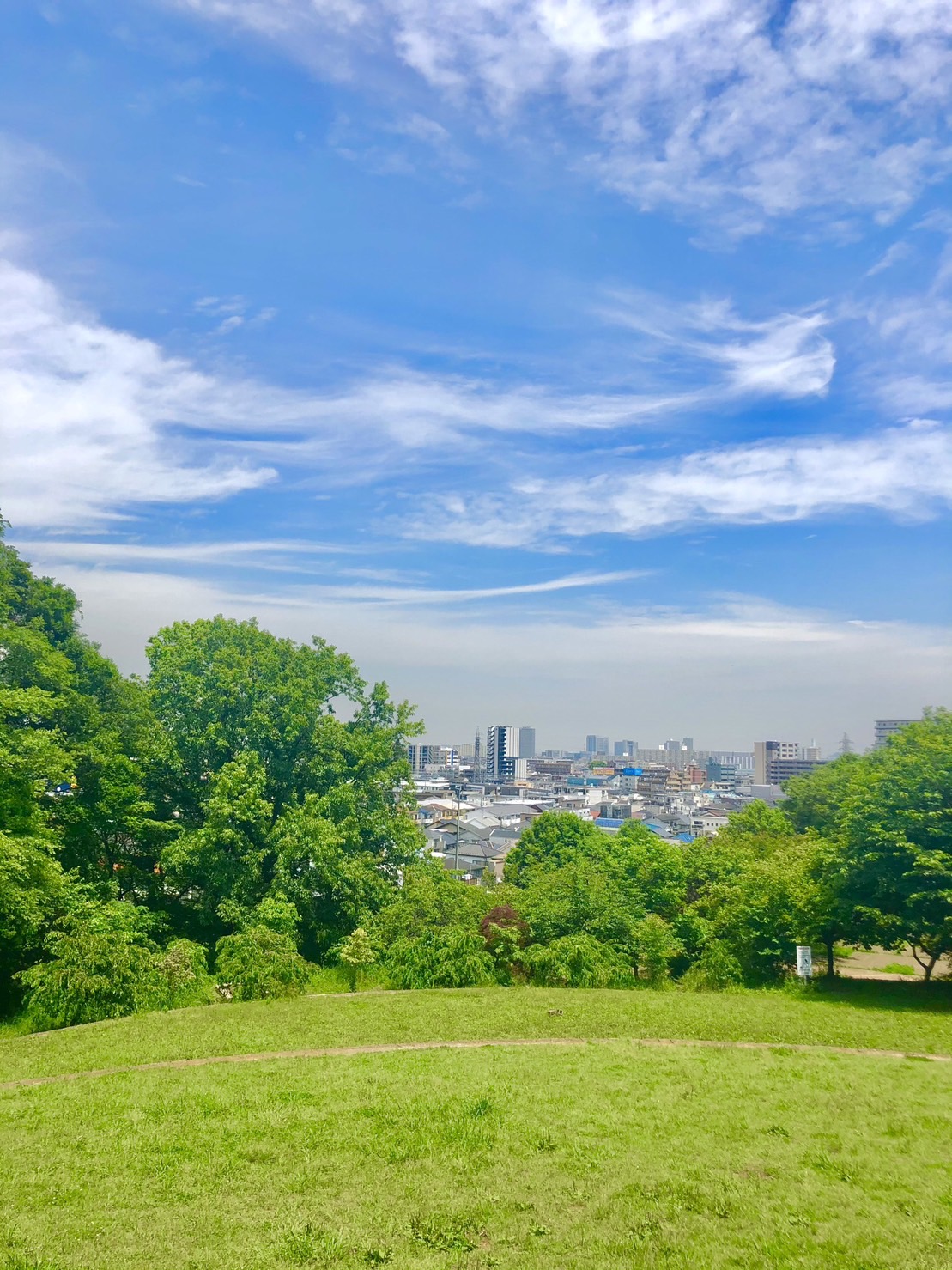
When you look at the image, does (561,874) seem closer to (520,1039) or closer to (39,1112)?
(520,1039)

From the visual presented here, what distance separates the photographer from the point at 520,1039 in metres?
13.2

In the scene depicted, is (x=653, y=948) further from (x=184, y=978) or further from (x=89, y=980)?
(x=89, y=980)

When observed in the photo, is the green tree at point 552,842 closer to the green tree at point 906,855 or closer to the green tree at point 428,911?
the green tree at point 428,911

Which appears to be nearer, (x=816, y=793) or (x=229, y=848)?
(x=229, y=848)

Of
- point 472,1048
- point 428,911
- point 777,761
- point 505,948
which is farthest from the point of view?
point 777,761

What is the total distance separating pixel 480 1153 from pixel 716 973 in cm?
1348

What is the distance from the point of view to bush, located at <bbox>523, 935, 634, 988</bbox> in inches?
750

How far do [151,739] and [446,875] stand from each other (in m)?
9.36

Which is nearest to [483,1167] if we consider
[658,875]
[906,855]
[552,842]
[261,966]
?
[261,966]

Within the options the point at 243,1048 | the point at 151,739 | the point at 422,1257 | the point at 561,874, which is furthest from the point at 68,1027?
the point at 561,874

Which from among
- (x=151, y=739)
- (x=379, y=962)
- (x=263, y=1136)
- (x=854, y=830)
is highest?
(x=151, y=739)

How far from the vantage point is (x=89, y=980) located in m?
15.7

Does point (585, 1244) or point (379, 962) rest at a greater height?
point (585, 1244)

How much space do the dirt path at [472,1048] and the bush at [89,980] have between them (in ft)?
16.5
